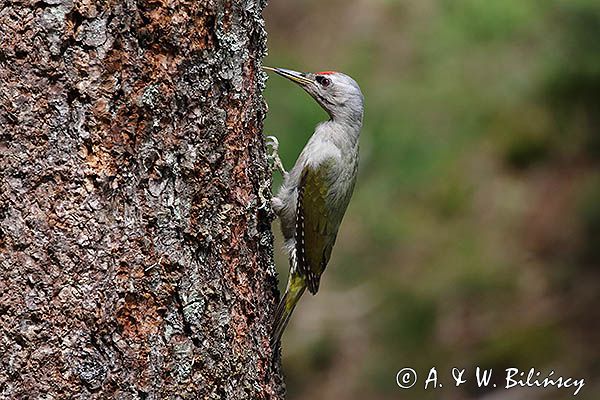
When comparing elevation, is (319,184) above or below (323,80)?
below

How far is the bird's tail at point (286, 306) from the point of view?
9.90 feet

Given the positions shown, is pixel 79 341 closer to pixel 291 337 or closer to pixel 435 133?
pixel 435 133

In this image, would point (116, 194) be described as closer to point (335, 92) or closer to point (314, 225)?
point (314, 225)

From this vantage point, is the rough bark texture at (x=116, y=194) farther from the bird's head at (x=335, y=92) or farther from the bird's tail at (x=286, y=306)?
the bird's head at (x=335, y=92)

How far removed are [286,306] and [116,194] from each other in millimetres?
1333

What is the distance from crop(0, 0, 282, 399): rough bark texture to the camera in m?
2.19

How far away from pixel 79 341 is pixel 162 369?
234mm

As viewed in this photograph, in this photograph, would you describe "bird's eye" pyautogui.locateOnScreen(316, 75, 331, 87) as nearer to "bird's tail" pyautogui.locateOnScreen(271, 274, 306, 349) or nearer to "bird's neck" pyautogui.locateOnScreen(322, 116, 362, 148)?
"bird's neck" pyautogui.locateOnScreen(322, 116, 362, 148)

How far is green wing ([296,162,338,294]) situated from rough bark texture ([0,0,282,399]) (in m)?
1.41

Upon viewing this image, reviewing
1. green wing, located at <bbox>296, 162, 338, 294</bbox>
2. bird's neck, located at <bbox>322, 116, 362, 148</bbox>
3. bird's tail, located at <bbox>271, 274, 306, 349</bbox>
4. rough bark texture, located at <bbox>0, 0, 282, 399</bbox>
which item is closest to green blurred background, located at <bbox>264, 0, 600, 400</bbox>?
bird's neck, located at <bbox>322, 116, 362, 148</bbox>

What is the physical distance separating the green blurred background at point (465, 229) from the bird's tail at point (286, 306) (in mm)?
2672

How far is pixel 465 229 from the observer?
8.09m

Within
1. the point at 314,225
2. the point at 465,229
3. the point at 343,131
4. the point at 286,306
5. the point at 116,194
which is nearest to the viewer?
the point at 116,194

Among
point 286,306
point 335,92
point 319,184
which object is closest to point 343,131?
point 335,92
